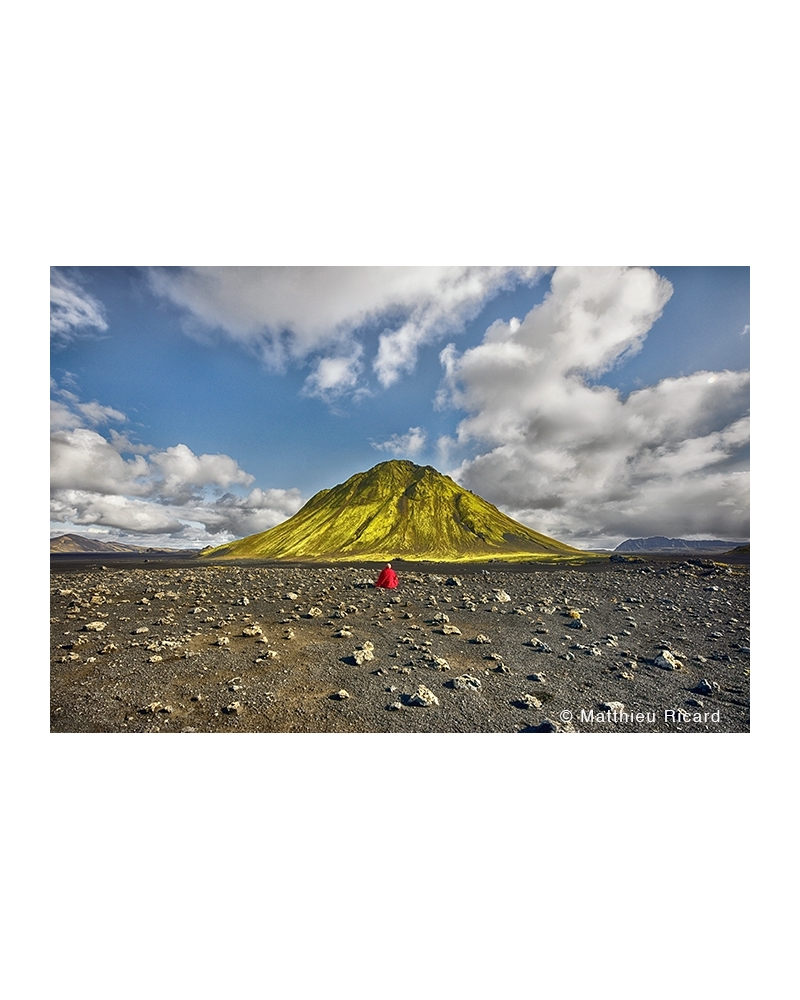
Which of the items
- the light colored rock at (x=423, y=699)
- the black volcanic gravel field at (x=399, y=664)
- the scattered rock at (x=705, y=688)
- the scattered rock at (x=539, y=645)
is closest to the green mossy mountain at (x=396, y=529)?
the black volcanic gravel field at (x=399, y=664)

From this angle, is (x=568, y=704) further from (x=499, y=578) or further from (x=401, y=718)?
(x=499, y=578)

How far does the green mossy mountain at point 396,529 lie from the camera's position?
67.4 feet

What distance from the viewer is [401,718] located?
2807 mm

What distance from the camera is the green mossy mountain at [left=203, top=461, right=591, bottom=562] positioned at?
2055cm

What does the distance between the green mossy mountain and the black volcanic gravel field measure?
12082mm

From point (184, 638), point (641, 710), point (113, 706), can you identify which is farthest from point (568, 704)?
point (184, 638)

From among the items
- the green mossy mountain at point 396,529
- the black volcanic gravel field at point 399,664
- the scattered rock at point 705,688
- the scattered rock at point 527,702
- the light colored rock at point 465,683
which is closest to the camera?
the black volcanic gravel field at point 399,664

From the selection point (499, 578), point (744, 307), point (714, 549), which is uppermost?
point (744, 307)

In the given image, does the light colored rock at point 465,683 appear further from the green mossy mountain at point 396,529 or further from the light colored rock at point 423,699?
the green mossy mountain at point 396,529

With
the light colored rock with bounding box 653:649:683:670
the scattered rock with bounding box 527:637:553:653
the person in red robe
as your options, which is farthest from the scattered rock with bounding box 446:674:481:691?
the person in red robe

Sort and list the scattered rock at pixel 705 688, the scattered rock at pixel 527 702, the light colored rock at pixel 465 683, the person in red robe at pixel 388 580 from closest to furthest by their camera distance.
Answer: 1. the scattered rock at pixel 527 702
2. the light colored rock at pixel 465 683
3. the scattered rock at pixel 705 688
4. the person in red robe at pixel 388 580

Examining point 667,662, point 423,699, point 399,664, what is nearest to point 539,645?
point 667,662

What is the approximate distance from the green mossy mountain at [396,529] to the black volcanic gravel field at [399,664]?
12082mm
